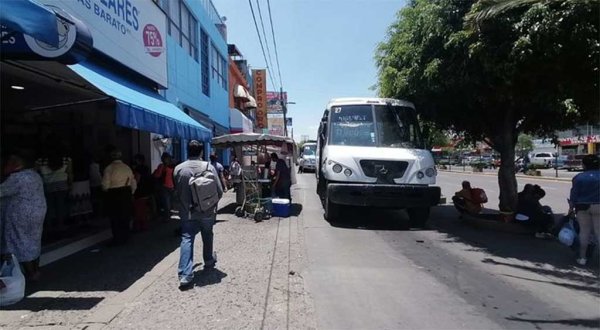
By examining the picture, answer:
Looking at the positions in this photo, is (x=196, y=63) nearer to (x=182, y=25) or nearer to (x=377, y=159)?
(x=182, y=25)

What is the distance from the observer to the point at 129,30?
37.9 ft

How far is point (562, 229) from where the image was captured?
8.25 metres

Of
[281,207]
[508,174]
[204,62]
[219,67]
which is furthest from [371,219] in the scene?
[219,67]

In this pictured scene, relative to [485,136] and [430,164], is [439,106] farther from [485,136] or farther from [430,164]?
[485,136]

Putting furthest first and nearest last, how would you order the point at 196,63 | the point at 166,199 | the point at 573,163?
1. the point at 573,163
2. the point at 196,63
3. the point at 166,199

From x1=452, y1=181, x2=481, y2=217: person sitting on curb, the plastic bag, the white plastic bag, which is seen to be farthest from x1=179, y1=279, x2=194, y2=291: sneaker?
x1=452, y1=181, x2=481, y2=217: person sitting on curb

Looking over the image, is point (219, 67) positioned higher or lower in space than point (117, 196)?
higher

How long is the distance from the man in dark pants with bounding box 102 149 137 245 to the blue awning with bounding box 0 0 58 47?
373 centimetres

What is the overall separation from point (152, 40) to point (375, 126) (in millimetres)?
5975

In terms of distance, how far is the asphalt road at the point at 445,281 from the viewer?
534 cm

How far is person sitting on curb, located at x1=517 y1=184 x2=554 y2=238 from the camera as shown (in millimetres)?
10289

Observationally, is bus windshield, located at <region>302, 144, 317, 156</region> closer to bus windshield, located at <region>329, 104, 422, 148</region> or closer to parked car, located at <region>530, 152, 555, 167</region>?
parked car, located at <region>530, 152, 555, 167</region>

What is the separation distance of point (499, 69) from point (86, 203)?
329 inches

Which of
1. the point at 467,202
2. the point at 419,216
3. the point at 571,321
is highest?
the point at 467,202
